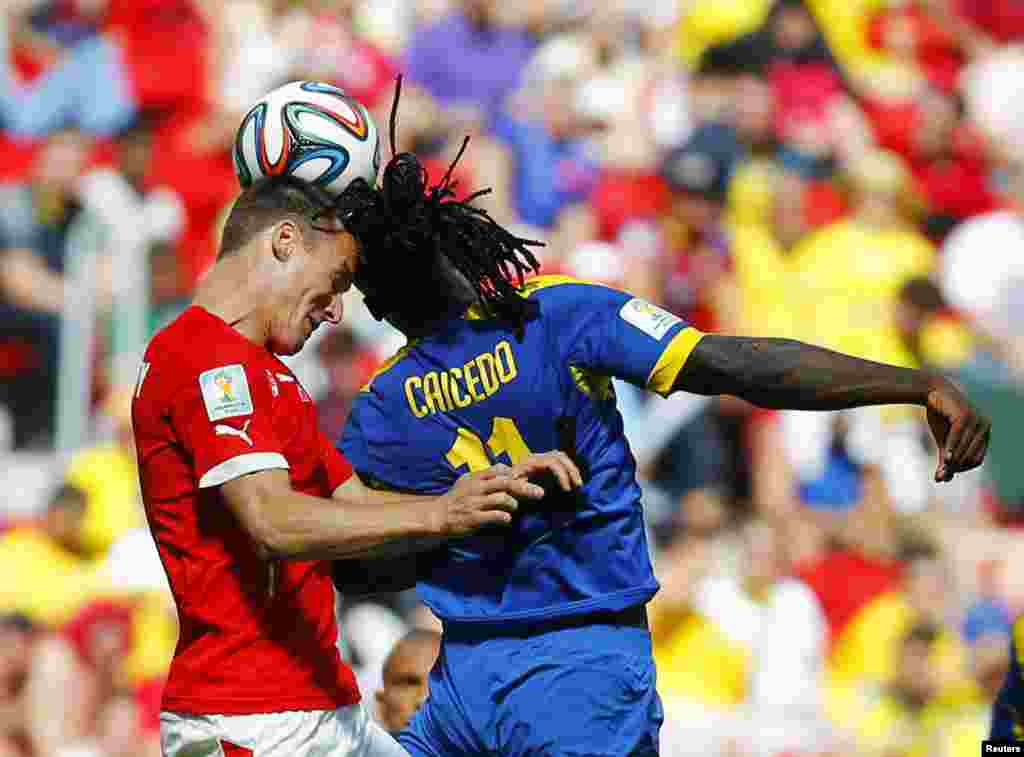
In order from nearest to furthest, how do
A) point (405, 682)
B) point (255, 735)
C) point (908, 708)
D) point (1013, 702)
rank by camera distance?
point (255, 735)
point (1013, 702)
point (405, 682)
point (908, 708)

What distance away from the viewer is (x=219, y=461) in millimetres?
4148

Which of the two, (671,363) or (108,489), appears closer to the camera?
(671,363)

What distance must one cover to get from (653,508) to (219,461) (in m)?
5.81

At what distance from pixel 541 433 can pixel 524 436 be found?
0.15ft

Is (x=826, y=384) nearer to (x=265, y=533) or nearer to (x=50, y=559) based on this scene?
(x=265, y=533)

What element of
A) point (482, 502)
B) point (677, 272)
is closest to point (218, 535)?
point (482, 502)

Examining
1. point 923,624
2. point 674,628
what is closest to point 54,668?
point 674,628

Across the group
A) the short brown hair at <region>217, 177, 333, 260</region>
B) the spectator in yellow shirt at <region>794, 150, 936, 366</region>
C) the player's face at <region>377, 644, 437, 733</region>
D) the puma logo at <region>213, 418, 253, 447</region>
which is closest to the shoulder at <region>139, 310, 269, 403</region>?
the puma logo at <region>213, 418, 253, 447</region>

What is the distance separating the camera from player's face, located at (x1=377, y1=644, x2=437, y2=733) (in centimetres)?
579

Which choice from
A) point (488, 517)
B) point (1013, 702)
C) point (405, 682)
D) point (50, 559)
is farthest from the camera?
point (50, 559)

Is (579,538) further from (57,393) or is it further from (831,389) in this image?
(57,393)

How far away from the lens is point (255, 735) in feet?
14.0

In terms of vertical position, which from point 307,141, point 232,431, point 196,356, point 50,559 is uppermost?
point 307,141

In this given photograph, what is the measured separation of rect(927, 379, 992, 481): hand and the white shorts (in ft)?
4.92
